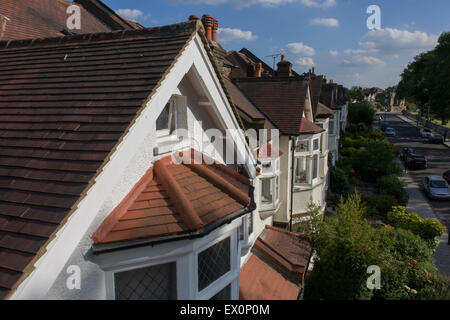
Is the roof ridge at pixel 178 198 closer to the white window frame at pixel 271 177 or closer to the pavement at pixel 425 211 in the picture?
the white window frame at pixel 271 177

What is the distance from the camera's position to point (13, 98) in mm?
4539

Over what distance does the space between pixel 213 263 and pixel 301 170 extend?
11.4 metres

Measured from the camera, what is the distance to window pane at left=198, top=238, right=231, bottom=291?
429 cm

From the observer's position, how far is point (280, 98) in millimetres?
15016

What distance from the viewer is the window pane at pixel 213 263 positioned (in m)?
4.29

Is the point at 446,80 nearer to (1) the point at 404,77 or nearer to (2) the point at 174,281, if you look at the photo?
(2) the point at 174,281

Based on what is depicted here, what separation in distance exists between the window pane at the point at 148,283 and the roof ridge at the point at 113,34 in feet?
11.0

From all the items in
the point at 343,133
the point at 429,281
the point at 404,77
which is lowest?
the point at 429,281

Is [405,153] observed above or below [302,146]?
below

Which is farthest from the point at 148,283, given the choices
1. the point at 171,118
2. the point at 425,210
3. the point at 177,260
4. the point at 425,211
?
the point at 425,210

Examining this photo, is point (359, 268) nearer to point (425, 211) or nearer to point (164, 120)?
point (164, 120)
